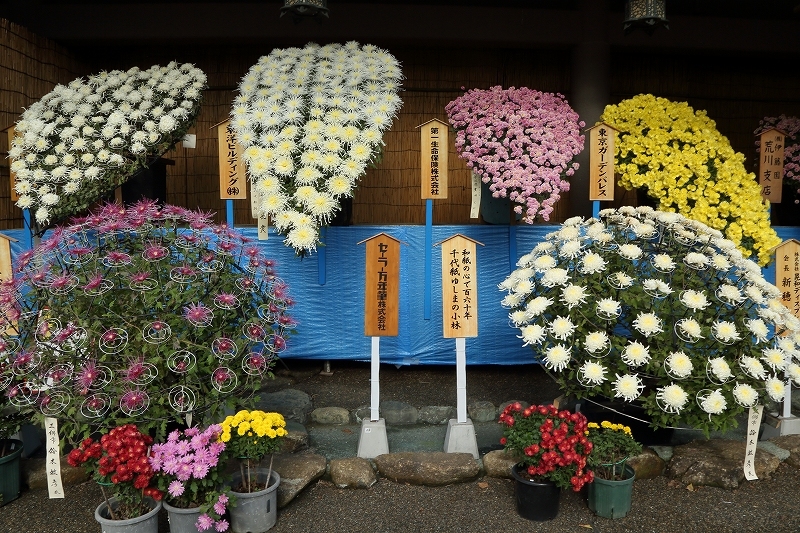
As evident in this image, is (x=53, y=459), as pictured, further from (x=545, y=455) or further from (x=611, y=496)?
(x=611, y=496)

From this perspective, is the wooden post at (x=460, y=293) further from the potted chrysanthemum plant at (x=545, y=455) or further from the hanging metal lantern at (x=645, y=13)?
the hanging metal lantern at (x=645, y=13)

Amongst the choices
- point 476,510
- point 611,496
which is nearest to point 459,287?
point 476,510

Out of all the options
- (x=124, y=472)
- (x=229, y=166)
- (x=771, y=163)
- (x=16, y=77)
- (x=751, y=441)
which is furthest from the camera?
(x=16, y=77)

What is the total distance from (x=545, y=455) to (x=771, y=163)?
3856 millimetres

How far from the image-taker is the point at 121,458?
9.27 feet

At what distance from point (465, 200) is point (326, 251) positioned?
239 cm

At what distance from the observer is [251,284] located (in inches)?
137

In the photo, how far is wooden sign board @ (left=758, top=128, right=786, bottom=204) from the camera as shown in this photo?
5.25 metres

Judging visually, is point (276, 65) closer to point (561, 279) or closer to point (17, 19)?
point (561, 279)

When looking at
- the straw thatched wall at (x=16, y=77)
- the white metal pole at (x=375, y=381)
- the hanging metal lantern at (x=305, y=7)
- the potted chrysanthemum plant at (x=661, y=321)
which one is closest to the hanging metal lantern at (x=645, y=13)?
the potted chrysanthemum plant at (x=661, y=321)

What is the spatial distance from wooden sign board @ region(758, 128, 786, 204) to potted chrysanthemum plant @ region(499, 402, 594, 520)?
134 inches

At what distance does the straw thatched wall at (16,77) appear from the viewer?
5438 mm

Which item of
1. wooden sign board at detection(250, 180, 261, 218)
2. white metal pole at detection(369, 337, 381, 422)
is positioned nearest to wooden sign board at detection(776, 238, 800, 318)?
white metal pole at detection(369, 337, 381, 422)

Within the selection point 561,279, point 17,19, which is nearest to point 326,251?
point 561,279
